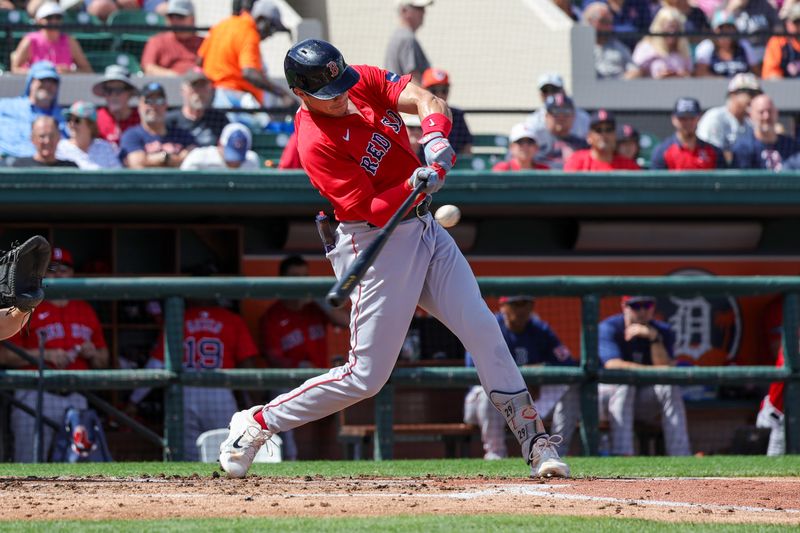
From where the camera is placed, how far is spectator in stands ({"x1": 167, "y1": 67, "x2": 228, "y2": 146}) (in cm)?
991

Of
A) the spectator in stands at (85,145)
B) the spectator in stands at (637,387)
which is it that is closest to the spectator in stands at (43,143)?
the spectator in stands at (85,145)

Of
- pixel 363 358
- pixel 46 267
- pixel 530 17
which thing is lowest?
pixel 363 358

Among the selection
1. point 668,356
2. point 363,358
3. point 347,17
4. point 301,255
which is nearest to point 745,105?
point 668,356

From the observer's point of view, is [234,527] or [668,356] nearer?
[234,527]

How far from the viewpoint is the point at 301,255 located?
32.8 feet

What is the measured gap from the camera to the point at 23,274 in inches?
206

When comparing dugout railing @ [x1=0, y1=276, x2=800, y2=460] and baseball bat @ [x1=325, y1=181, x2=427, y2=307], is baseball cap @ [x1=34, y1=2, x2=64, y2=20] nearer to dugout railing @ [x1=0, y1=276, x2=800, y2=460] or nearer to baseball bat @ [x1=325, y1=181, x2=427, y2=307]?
dugout railing @ [x1=0, y1=276, x2=800, y2=460]

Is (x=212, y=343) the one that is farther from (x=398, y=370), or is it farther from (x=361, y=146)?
A: (x=361, y=146)

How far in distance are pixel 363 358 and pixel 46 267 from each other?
1303 mm

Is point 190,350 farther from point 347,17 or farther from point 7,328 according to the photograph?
point 347,17

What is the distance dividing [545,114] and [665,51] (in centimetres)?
306

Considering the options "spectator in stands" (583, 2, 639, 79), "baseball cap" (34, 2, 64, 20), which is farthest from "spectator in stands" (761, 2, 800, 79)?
"baseball cap" (34, 2, 64, 20)

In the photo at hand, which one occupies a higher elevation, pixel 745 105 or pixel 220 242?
pixel 745 105

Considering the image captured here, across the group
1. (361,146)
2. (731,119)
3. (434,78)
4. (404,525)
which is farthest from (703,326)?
(404,525)
